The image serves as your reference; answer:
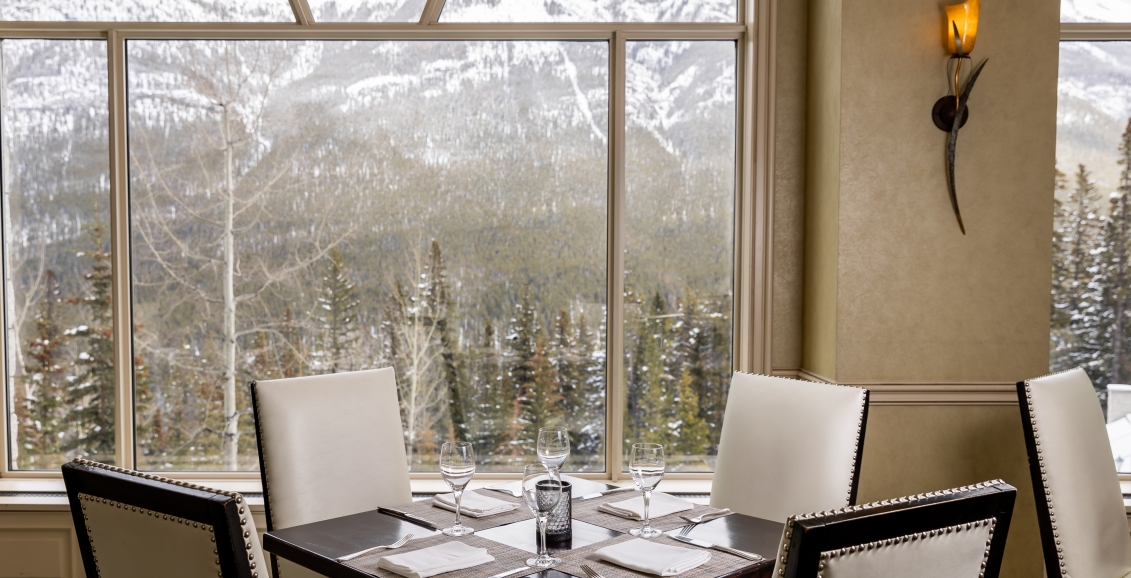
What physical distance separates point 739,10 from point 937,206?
3.42 ft

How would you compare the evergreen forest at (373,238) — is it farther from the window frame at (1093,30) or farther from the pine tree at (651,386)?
the window frame at (1093,30)

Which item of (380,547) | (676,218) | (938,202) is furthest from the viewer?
(676,218)

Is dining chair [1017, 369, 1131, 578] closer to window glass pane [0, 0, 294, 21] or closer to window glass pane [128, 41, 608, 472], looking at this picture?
window glass pane [128, 41, 608, 472]

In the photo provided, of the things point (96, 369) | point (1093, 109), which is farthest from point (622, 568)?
point (1093, 109)

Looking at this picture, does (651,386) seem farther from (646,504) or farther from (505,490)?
(646,504)

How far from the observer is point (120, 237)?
3.09m

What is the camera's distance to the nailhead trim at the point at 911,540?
1.04 metres

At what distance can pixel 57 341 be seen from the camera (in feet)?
10.3

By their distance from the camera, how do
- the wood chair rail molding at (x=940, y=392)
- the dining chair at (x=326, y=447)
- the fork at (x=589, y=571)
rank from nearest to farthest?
1. the fork at (x=589, y=571)
2. the dining chair at (x=326, y=447)
3. the wood chair rail molding at (x=940, y=392)

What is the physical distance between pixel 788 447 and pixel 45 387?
8.78 ft

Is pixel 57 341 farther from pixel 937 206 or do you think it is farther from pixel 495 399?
pixel 937 206

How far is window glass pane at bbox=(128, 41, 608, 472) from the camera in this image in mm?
3119

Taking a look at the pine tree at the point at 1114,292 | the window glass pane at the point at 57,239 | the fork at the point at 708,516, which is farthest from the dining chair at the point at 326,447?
the pine tree at the point at 1114,292

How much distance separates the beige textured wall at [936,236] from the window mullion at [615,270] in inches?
30.3
